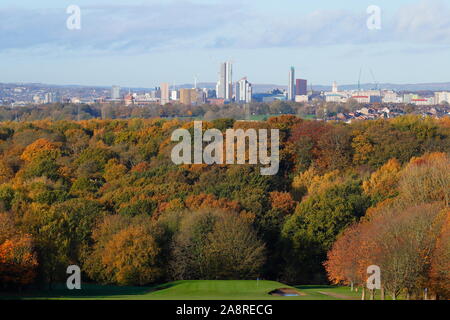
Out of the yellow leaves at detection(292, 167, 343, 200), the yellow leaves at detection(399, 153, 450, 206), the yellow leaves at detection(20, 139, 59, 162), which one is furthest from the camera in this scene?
the yellow leaves at detection(20, 139, 59, 162)

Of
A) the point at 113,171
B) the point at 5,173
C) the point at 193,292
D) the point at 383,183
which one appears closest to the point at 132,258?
the point at 193,292

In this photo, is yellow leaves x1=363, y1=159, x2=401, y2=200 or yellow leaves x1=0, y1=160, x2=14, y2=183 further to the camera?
yellow leaves x1=0, y1=160, x2=14, y2=183

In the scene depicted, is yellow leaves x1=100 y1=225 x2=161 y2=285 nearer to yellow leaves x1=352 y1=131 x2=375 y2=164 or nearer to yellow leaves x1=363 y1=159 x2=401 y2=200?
yellow leaves x1=363 y1=159 x2=401 y2=200

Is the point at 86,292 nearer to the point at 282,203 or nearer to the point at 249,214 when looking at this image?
the point at 249,214

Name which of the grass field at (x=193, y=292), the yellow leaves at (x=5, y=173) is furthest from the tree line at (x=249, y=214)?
the grass field at (x=193, y=292)

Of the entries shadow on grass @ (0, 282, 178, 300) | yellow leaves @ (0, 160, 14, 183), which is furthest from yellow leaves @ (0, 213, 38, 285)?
yellow leaves @ (0, 160, 14, 183)

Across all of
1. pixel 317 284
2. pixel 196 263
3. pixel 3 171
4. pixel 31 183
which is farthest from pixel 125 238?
pixel 3 171

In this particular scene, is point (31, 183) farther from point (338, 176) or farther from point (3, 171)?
point (338, 176)

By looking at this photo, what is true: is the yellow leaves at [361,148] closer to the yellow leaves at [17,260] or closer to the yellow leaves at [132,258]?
the yellow leaves at [132,258]

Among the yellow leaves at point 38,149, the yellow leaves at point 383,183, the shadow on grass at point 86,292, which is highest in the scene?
the yellow leaves at point 38,149
